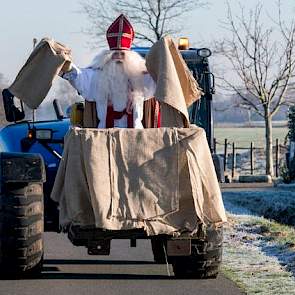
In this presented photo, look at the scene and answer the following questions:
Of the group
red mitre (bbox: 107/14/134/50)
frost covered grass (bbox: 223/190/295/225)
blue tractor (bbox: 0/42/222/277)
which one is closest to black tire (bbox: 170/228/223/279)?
blue tractor (bbox: 0/42/222/277)

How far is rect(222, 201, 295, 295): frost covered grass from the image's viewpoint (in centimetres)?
1003

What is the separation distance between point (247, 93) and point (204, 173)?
102ft

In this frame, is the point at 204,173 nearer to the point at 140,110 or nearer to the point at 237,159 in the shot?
the point at 140,110

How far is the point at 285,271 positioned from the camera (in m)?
10.9

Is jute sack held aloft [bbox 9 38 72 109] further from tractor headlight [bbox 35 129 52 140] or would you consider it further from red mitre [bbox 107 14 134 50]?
tractor headlight [bbox 35 129 52 140]

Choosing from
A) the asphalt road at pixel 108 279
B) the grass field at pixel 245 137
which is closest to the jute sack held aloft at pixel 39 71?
the asphalt road at pixel 108 279

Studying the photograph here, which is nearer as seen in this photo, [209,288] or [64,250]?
[209,288]

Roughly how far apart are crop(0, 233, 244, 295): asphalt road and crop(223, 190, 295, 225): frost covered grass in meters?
6.56

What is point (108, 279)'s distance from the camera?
10.6 metres

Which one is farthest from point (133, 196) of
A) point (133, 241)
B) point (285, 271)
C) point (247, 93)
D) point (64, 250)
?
point (247, 93)

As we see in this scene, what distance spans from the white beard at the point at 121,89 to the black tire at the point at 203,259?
4.19 ft

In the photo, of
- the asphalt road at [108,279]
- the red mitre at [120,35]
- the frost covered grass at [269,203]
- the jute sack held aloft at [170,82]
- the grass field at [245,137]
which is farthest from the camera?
the grass field at [245,137]

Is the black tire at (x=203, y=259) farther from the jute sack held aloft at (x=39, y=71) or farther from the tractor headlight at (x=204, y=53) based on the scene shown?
the tractor headlight at (x=204, y=53)

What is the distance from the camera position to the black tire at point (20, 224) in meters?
9.88
